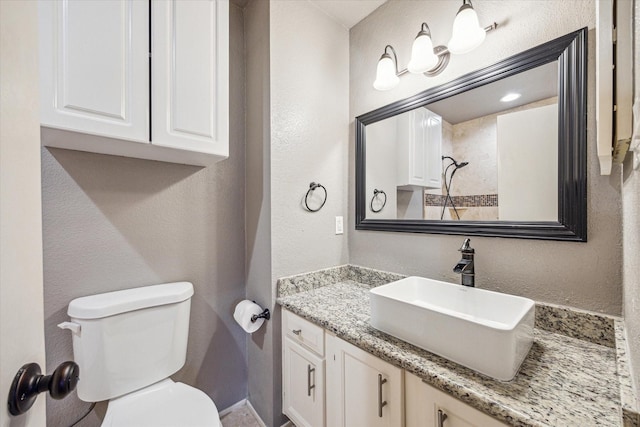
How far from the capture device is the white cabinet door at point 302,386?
1.18 metres

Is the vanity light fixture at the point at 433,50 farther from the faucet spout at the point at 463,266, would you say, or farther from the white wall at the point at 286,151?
the faucet spout at the point at 463,266

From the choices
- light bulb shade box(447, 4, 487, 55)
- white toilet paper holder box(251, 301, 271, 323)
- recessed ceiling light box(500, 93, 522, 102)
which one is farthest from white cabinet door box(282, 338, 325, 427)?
light bulb shade box(447, 4, 487, 55)

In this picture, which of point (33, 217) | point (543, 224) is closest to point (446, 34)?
point (543, 224)

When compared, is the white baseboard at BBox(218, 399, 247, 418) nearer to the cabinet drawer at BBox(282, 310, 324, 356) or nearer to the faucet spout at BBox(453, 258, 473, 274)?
the cabinet drawer at BBox(282, 310, 324, 356)

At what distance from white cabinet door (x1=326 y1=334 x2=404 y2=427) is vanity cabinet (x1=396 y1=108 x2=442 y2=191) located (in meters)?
0.92

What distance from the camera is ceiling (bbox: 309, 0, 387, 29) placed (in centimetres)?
159

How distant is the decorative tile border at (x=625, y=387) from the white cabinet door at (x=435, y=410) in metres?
0.24

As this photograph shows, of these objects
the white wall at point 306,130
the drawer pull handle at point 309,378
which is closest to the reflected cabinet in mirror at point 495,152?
the white wall at point 306,130

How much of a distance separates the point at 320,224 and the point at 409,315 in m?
0.86

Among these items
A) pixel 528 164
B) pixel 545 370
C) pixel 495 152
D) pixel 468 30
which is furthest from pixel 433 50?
pixel 545 370

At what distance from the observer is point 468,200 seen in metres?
1.26

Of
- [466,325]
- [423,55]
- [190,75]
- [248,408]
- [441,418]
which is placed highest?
[423,55]

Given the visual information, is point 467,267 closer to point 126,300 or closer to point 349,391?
point 349,391

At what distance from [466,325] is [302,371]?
2.79ft
